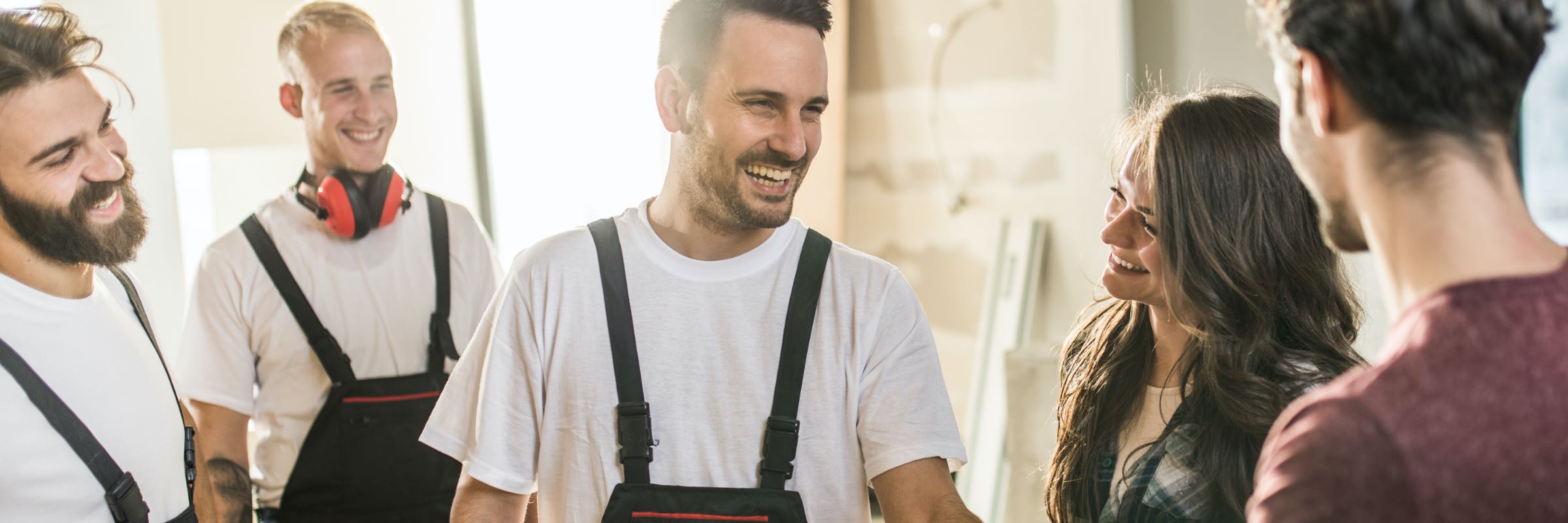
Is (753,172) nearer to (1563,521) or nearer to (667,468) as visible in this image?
(667,468)

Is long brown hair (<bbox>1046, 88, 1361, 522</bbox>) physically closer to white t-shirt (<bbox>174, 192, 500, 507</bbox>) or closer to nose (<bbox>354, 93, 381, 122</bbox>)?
white t-shirt (<bbox>174, 192, 500, 507</bbox>)

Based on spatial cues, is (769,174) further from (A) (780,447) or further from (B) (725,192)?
(A) (780,447)

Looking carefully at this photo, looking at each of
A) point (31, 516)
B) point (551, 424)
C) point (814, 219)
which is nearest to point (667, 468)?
point (551, 424)

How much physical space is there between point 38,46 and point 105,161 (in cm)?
17

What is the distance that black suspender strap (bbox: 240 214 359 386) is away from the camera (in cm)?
225

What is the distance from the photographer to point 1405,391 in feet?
2.51

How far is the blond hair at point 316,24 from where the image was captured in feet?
7.88

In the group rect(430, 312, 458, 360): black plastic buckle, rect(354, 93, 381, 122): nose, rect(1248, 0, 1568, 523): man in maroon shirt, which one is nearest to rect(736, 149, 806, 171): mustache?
rect(1248, 0, 1568, 523): man in maroon shirt

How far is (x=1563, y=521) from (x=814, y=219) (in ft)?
11.2

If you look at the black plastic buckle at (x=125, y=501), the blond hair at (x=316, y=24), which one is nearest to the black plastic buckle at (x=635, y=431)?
the black plastic buckle at (x=125, y=501)

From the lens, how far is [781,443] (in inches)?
59.0

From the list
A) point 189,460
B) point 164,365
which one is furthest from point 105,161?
point 189,460

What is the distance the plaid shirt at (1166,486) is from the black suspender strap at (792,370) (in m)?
0.46

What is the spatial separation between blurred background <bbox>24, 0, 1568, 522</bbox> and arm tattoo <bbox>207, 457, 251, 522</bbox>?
1.12 metres
